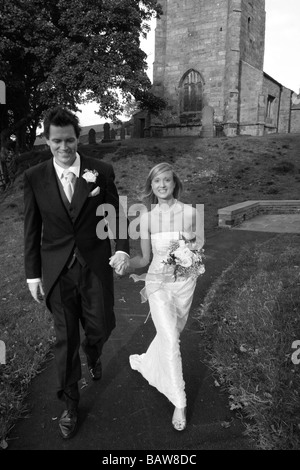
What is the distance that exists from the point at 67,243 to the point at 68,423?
1.48 meters

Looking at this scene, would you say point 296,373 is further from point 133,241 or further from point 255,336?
point 133,241

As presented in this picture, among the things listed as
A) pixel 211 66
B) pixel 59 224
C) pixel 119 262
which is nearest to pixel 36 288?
pixel 59 224

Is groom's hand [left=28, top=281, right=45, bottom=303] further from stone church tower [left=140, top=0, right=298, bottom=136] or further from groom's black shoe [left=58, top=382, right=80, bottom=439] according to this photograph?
stone church tower [left=140, top=0, right=298, bottom=136]

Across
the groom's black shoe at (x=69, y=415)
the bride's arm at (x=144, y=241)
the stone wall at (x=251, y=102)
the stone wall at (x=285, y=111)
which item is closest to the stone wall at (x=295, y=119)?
the stone wall at (x=285, y=111)

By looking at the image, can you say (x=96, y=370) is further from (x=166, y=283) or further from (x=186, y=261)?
(x=186, y=261)

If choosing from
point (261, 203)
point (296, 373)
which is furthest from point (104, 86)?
point (296, 373)

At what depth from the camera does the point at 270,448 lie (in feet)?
8.80

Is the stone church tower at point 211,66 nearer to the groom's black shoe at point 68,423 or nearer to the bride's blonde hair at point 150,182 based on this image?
the bride's blonde hair at point 150,182

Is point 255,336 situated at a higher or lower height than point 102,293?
lower

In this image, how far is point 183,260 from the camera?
127 inches

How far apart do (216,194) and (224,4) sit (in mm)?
20355

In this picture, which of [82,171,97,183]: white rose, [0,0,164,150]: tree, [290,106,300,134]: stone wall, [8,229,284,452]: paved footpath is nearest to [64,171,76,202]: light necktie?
[82,171,97,183]: white rose

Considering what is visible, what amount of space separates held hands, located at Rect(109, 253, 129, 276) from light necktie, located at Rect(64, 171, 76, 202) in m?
0.62

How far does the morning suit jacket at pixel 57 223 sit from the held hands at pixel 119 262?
0.41 feet
